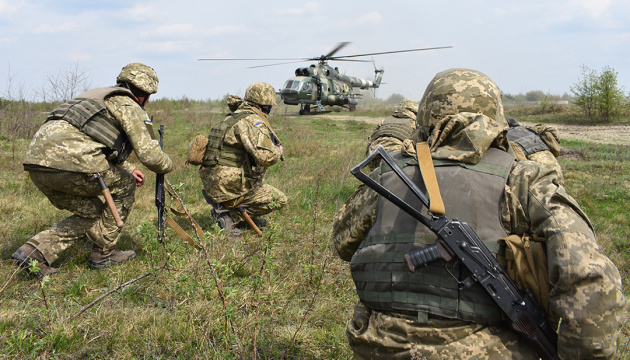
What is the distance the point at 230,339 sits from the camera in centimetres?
274

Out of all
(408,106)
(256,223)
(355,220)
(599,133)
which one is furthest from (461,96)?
(599,133)

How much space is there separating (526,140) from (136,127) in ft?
11.5

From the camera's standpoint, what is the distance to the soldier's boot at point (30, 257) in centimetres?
403

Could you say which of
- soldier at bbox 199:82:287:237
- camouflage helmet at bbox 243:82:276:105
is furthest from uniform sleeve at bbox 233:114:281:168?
camouflage helmet at bbox 243:82:276:105

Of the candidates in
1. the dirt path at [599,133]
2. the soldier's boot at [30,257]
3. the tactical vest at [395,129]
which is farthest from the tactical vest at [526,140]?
the dirt path at [599,133]

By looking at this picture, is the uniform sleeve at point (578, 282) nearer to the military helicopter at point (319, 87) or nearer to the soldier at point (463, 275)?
the soldier at point (463, 275)

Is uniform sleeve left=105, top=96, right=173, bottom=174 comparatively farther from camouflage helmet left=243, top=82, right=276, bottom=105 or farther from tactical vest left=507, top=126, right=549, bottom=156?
tactical vest left=507, top=126, right=549, bottom=156

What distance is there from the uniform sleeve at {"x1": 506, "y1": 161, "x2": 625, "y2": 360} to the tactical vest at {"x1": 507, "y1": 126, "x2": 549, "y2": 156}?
233 cm

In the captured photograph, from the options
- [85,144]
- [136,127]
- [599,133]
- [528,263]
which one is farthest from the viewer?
[599,133]

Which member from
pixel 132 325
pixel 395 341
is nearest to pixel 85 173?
pixel 132 325

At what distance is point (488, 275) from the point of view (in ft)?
5.94

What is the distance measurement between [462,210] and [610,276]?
0.55m

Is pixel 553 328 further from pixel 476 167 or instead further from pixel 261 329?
pixel 261 329

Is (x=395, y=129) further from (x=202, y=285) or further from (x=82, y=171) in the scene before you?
(x=202, y=285)
